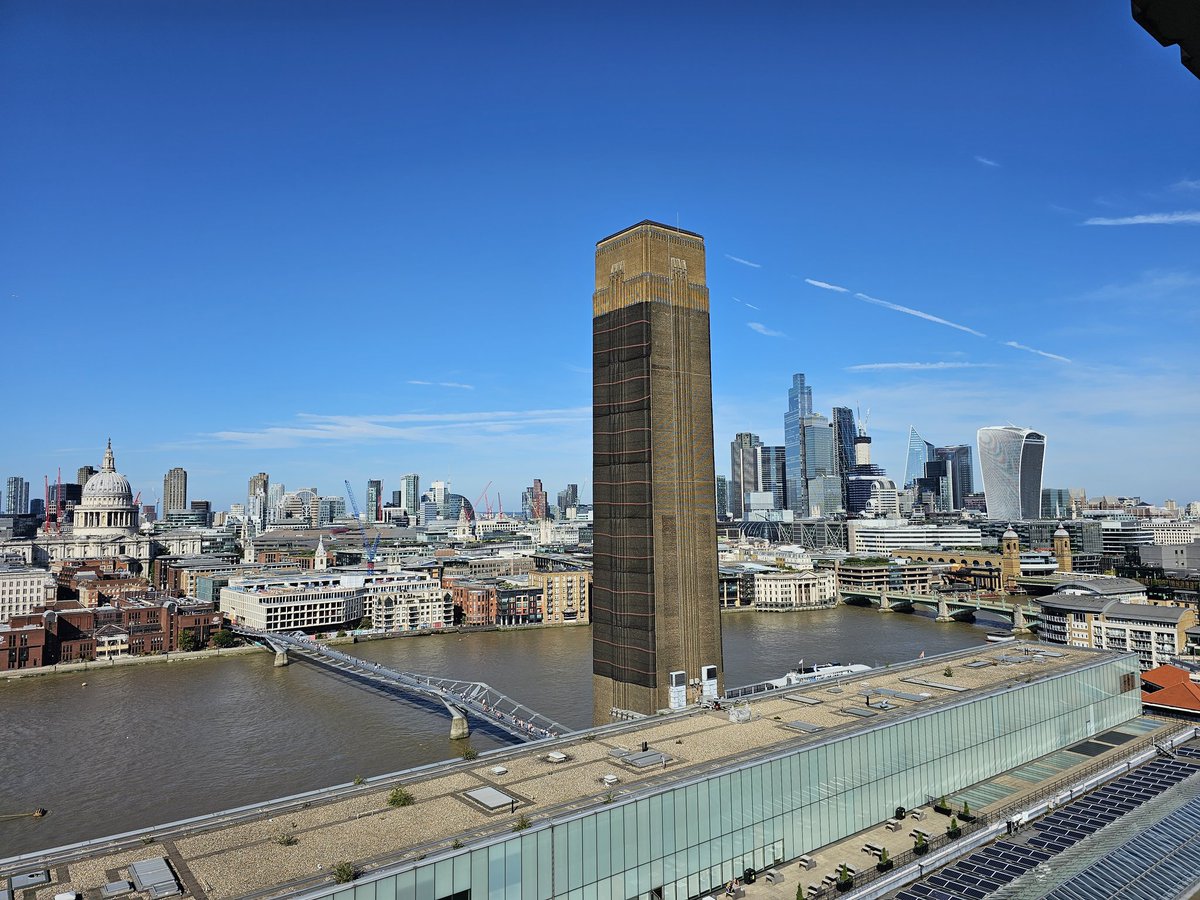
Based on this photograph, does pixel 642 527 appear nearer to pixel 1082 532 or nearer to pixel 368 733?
pixel 368 733

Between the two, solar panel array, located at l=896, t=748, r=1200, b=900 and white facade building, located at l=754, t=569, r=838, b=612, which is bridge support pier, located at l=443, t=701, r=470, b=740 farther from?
white facade building, located at l=754, t=569, r=838, b=612

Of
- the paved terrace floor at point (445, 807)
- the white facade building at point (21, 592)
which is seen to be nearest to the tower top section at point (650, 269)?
the paved terrace floor at point (445, 807)

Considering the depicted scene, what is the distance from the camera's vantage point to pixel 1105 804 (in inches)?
1101

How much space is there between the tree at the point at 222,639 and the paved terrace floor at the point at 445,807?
57.5 meters

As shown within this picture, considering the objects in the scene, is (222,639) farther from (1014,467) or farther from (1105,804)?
(1014,467)

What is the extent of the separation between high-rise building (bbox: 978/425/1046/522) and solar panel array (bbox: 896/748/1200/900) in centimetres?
17354

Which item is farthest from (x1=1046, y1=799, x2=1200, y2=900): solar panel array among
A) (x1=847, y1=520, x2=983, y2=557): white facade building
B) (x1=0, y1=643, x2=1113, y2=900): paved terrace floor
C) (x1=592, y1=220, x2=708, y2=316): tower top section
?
(x1=847, y1=520, x2=983, y2=557): white facade building

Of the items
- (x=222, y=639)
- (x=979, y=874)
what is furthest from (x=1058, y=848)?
(x=222, y=639)

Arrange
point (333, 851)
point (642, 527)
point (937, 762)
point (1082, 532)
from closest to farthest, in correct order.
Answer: point (333, 851) < point (937, 762) < point (642, 527) < point (1082, 532)

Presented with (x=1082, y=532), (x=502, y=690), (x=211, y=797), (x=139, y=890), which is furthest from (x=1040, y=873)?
(x=1082, y=532)

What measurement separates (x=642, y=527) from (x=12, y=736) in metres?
37.0

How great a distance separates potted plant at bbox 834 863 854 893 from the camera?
2141 cm

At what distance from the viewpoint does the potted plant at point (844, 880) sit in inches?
843

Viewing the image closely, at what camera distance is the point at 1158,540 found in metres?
153
